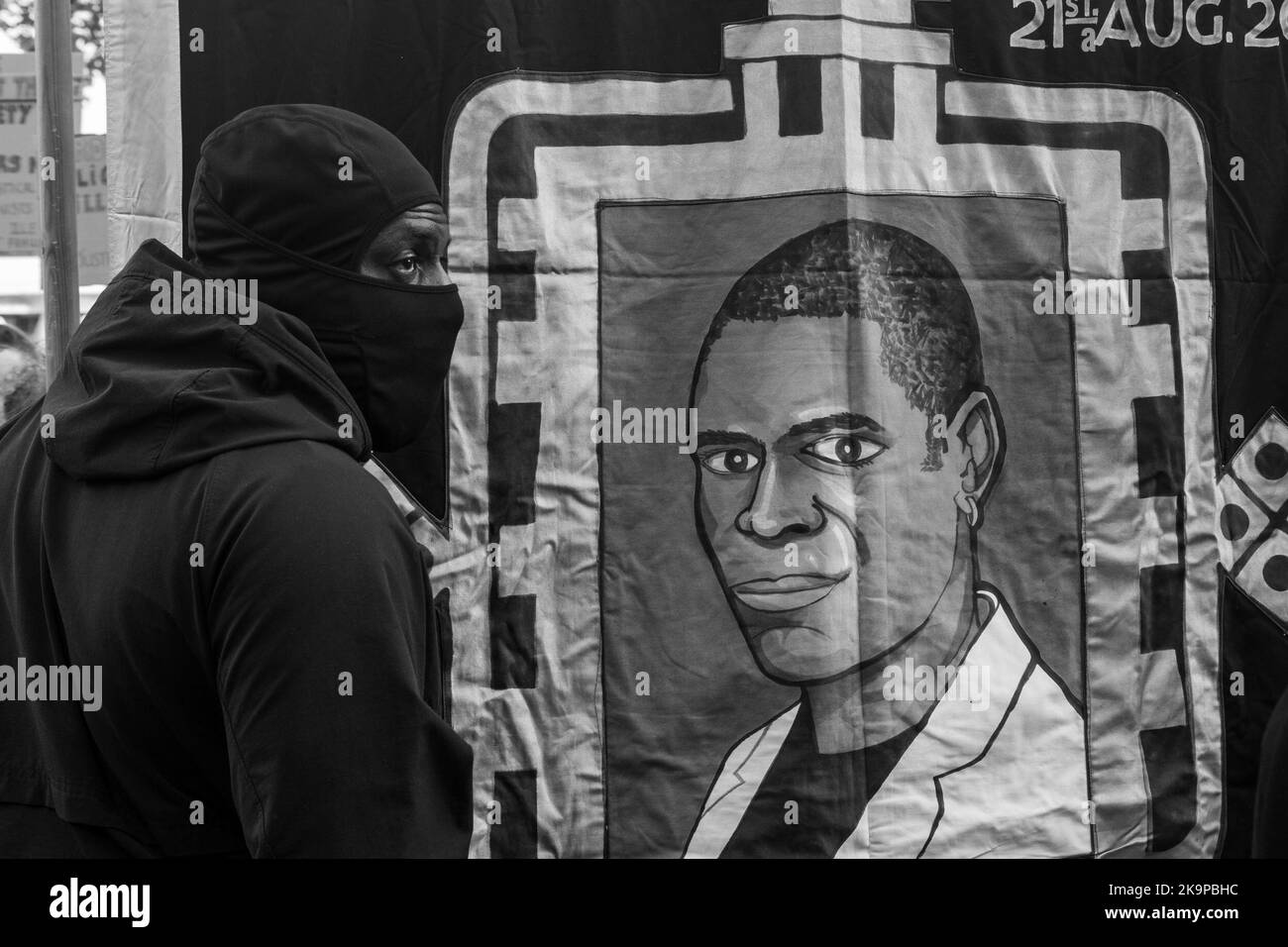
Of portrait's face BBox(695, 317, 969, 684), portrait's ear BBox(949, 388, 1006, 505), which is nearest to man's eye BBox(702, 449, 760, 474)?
portrait's face BBox(695, 317, 969, 684)

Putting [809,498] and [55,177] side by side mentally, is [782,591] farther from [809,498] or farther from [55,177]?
[55,177]

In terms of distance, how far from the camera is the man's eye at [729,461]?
2.96 m

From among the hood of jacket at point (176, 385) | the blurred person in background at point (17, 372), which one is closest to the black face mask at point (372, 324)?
the hood of jacket at point (176, 385)

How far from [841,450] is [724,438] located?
0.27 m

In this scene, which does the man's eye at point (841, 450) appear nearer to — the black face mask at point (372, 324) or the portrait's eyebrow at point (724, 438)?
the portrait's eyebrow at point (724, 438)

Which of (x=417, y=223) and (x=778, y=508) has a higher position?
(x=417, y=223)

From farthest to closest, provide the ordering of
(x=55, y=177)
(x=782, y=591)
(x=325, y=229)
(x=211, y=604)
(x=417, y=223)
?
(x=782, y=591)
(x=55, y=177)
(x=417, y=223)
(x=325, y=229)
(x=211, y=604)

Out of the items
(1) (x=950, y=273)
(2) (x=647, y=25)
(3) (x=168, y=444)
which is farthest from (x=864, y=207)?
(3) (x=168, y=444)

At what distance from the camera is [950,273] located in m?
3.00

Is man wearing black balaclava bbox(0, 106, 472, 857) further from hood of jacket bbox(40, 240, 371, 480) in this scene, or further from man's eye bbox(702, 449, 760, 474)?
man's eye bbox(702, 449, 760, 474)

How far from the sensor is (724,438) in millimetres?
2967

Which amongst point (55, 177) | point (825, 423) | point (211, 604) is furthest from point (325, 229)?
point (825, 423)

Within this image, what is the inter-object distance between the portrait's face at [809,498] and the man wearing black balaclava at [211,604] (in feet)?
4.49

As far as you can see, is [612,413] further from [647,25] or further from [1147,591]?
[1147,591]
